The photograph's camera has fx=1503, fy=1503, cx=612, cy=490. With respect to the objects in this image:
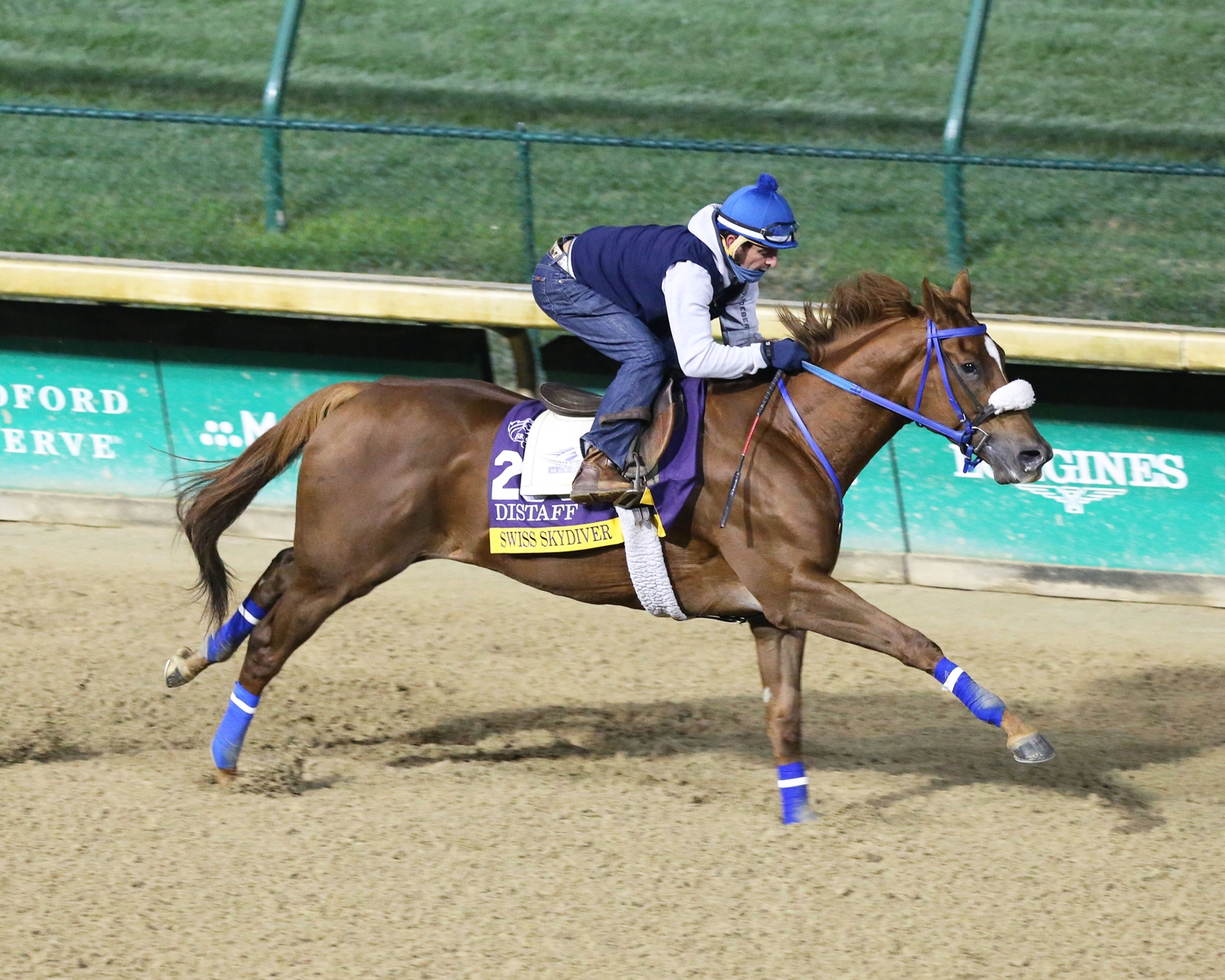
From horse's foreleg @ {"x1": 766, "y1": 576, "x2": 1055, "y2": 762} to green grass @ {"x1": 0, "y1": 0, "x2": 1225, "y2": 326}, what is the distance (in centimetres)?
421

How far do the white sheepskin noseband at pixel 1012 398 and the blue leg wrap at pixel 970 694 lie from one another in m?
0.86

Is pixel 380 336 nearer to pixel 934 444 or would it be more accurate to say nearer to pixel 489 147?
pixel 489 147

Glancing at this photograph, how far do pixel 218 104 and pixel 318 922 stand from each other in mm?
9828

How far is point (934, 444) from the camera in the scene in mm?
8406

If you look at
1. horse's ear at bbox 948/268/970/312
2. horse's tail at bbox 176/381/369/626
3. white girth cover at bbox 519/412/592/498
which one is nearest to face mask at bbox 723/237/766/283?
horse's ear at bbox 948/268/970/312

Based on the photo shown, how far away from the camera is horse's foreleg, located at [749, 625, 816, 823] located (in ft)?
17.4

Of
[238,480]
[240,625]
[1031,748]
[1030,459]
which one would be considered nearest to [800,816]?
[1031,748]

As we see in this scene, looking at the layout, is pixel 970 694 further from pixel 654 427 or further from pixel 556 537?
pixel 556 537

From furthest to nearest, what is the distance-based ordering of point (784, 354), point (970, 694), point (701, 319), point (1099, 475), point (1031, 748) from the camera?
point (1099, 475) < point (784, 354) < point (701, 319) < point (970, 694) < point (1031, 748)

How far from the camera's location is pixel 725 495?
5352mm

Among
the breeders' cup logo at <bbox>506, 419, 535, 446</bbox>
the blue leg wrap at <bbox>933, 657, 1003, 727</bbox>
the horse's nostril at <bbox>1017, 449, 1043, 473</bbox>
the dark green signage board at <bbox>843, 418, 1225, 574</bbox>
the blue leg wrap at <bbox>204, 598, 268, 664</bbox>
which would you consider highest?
the horse's nostril at <bbox>1017, 449, 1043, 473</bbox>

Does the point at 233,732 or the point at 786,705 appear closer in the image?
the point at 786,705

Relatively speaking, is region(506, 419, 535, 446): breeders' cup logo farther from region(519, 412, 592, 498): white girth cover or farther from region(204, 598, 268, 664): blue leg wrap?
region(204, 598, 268, 664): blue leg wrap

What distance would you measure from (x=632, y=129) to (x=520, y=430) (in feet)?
23.2
